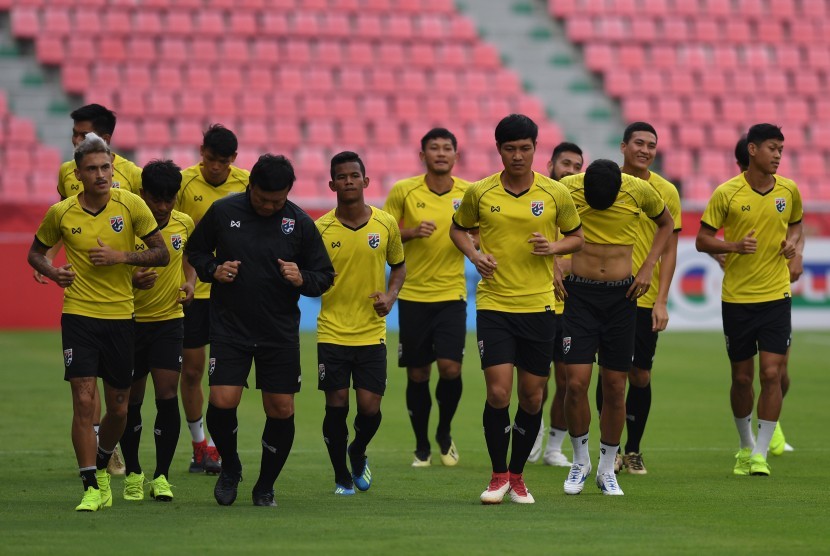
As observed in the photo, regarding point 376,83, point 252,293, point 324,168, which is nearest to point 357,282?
point 252,293

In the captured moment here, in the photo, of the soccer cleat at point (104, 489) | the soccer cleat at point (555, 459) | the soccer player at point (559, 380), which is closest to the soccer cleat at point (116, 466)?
the soccer cleat at point (104, 489)

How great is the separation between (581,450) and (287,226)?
105 inches

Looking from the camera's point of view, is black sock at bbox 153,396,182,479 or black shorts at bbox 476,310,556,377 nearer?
black shorts at bbox 476,310,556,377

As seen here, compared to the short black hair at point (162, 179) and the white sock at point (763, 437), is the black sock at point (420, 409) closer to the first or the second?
the white sock at point (763, 437)

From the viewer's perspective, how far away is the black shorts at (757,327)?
36.0 feet

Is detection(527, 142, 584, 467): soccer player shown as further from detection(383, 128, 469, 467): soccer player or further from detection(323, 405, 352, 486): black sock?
detection(323, 405, 352, 486): black sock

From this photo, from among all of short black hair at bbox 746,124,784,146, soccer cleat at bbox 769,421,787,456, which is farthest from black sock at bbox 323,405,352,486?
soccer cleat at bbox 769,421,787,456

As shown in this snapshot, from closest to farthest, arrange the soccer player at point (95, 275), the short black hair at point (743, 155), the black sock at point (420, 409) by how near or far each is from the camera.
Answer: the soccer player at point (95, 275) < the black sock at point (420, 409) < the short black hair at point (743, 155)

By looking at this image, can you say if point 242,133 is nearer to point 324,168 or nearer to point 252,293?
point 324,168

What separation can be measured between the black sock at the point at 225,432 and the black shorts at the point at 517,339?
5.54ft

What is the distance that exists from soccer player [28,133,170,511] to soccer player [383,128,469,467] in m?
2.99

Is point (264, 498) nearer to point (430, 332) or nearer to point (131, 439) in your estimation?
point (131, 439)

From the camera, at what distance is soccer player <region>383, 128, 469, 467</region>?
11500mm

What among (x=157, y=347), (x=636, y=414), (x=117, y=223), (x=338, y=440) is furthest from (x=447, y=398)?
(x=117, y=223)
